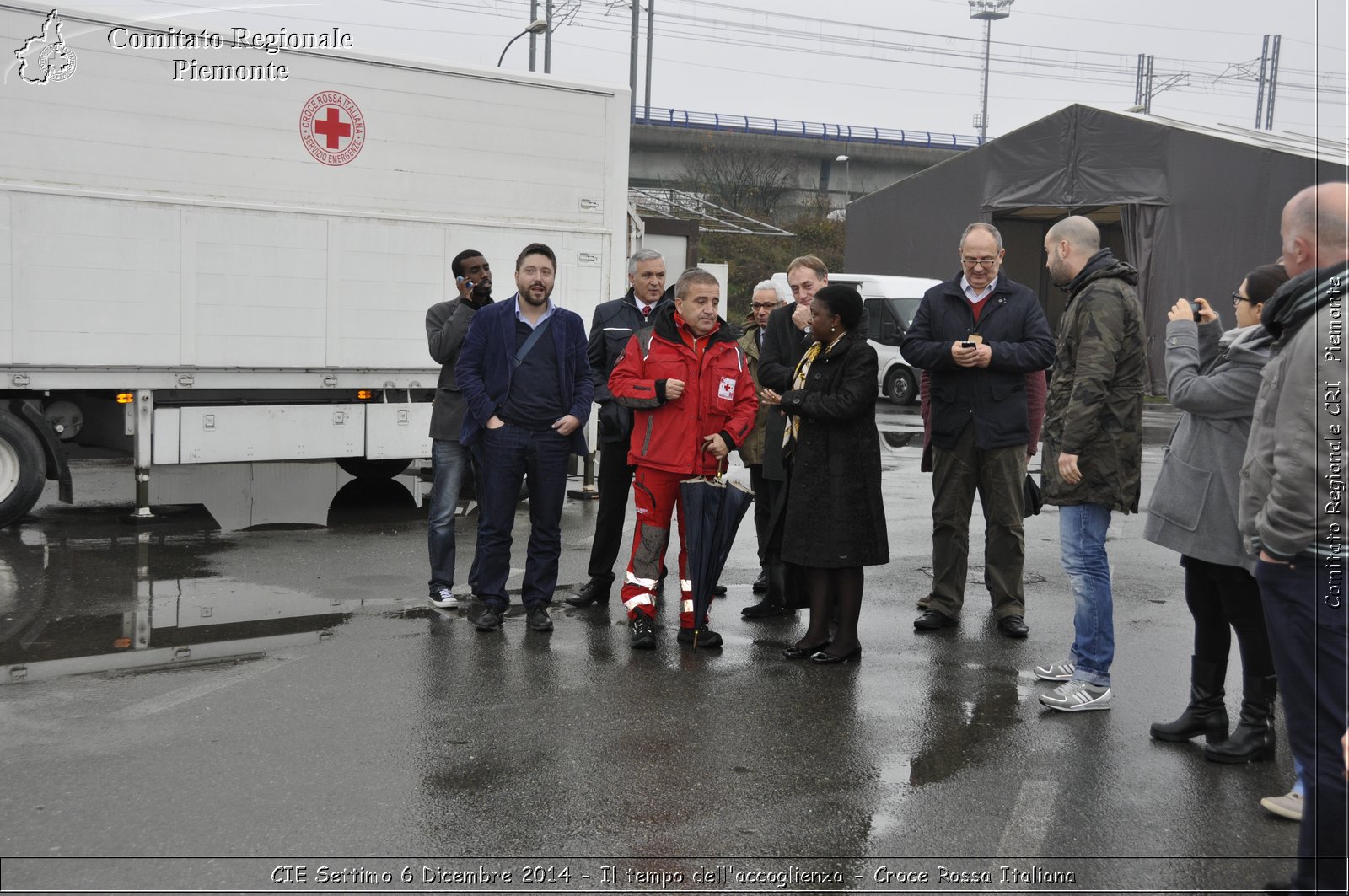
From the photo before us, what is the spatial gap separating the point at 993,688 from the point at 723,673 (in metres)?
1.31

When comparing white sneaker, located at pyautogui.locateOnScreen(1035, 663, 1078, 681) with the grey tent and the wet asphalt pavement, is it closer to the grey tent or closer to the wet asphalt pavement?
the wet asphalt pavement

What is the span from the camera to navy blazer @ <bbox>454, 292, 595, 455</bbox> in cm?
670

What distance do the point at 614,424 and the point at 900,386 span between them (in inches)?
691

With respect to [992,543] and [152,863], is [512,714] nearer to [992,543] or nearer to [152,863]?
[152,863]

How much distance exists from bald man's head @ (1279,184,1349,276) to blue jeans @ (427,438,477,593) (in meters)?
4.88

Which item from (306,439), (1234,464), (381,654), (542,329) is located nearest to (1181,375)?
(1234,464)

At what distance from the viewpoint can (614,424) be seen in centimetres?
748

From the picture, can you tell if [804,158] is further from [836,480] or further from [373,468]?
[836,480]

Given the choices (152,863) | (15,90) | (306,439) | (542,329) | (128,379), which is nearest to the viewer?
(152,863)

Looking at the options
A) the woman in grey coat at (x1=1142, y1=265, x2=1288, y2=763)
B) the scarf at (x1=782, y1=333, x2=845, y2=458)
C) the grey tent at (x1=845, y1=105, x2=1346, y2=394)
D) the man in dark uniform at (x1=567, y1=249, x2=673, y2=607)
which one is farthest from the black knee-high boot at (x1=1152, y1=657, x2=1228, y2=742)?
the grey tent at (x1=845, y1=105, x2=1346, y2=394)

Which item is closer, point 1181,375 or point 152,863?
point 152,863

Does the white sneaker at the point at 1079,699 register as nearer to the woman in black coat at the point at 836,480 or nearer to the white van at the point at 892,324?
the woman in black coat at the point at 836,480

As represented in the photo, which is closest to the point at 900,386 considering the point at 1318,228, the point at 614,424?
the point at 614,424

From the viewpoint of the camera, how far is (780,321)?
7.23 m
